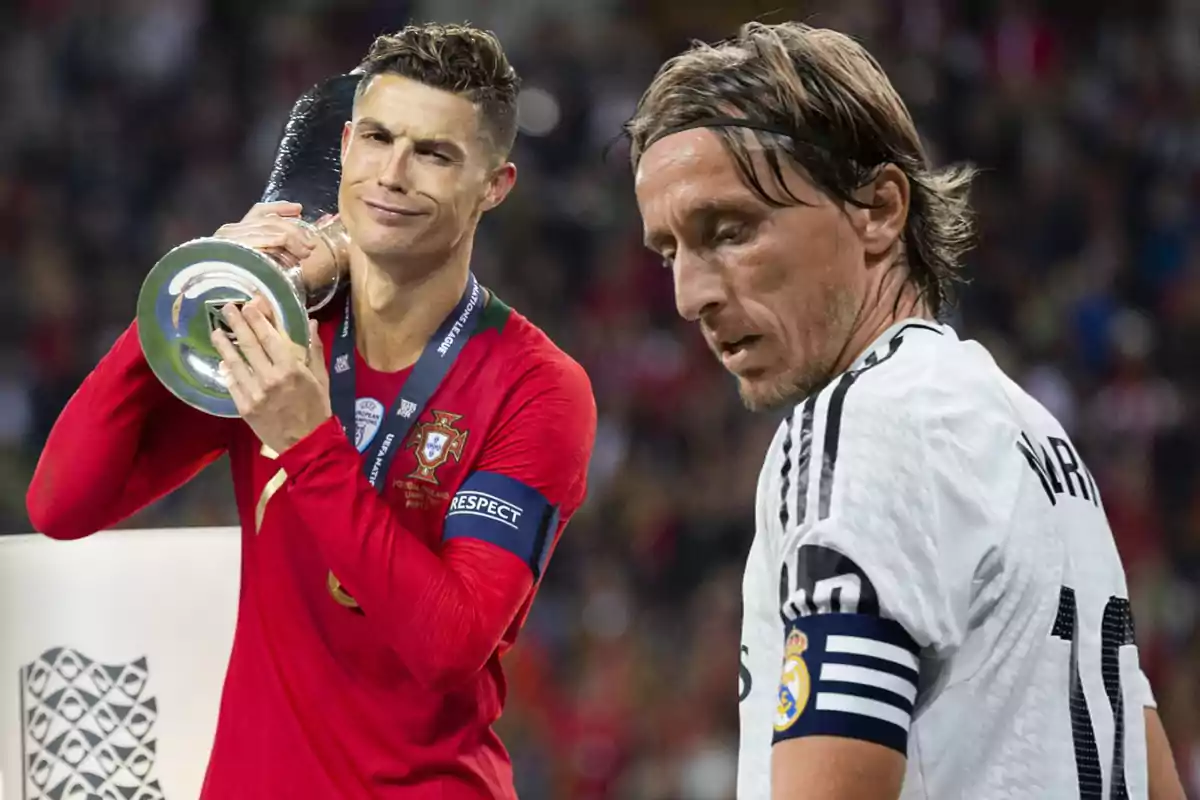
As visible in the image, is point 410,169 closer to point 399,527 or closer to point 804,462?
point 399,527

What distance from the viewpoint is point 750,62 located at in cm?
151

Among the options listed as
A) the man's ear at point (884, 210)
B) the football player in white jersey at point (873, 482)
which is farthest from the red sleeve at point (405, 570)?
the man's ear at point (884, 210)

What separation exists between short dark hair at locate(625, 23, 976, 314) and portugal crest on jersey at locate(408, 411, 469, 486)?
78 cm

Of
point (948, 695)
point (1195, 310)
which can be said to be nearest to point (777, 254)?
point (948, 695)

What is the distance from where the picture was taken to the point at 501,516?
7.25ft

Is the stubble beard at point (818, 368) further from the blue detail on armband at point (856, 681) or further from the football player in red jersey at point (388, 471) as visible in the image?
the football player in red jersey at point (388, 471)

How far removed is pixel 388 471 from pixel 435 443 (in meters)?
0.08

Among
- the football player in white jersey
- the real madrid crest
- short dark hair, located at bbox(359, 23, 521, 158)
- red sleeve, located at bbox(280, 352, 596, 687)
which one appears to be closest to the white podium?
red sleeve, located at bbox(280, 352, 596, 687)

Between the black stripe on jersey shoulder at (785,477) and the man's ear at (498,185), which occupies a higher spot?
the man's ear at (498,185)

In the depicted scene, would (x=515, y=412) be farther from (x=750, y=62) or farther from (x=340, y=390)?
(x=750, y=62)

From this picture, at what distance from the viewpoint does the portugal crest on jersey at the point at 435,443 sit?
226 centimetres

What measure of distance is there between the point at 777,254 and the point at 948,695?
1.48 feet

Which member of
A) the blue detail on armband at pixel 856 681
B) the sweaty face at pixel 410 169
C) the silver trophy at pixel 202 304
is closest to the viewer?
the blue detail on armband at pixel 856 681

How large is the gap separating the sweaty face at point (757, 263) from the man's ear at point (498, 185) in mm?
996
